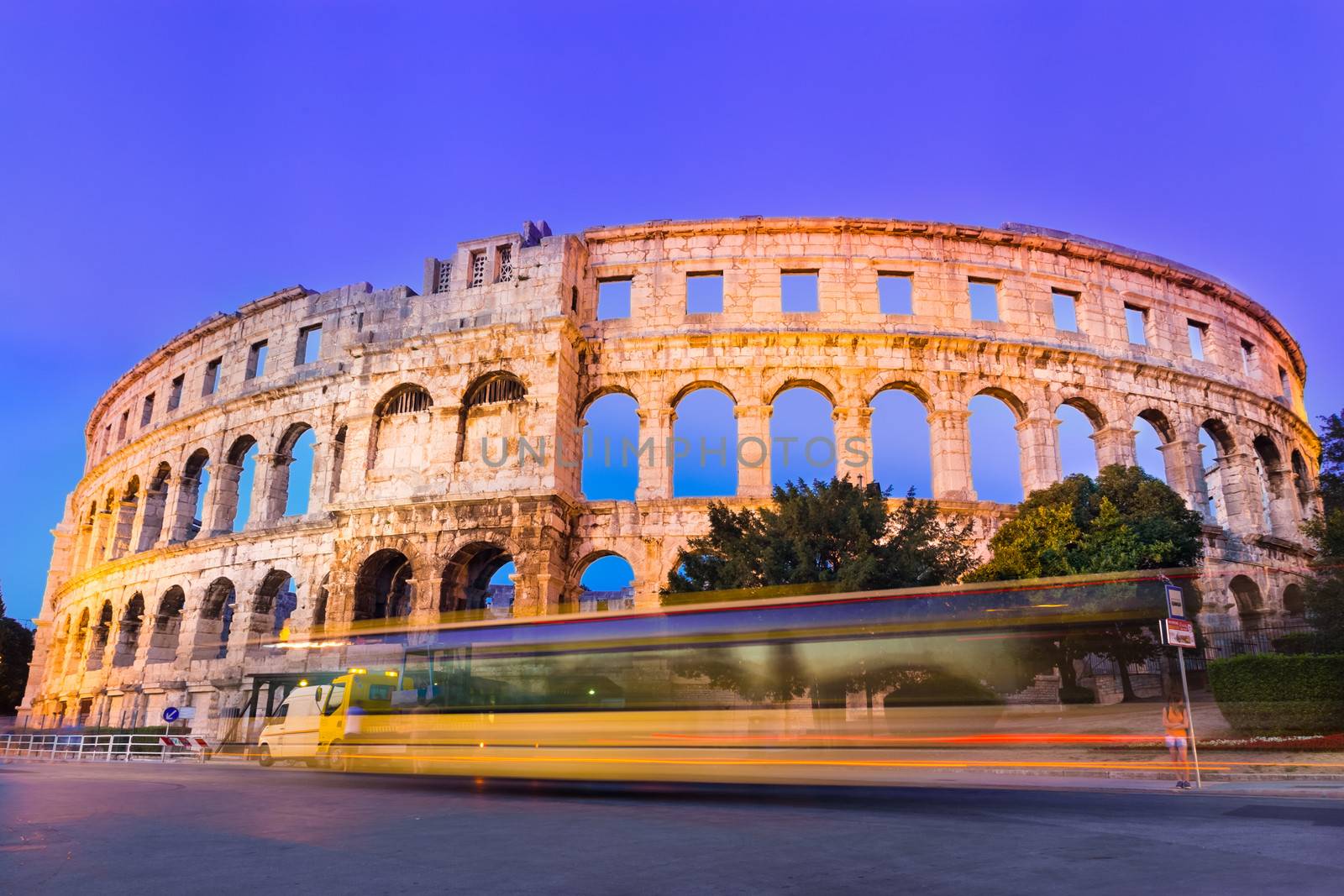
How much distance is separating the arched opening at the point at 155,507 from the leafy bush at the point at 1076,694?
96.4 feet

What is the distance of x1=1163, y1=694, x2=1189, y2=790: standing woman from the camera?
1005cm

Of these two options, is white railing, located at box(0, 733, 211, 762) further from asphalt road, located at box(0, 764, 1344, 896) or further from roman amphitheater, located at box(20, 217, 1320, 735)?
asphalt road, located at box(0, 764, 1344, 896)

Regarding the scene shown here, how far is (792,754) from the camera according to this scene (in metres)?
8.26

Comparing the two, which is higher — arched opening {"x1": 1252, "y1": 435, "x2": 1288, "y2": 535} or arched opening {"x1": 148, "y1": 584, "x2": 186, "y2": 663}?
arched opening {"x1": 1252, "y1": 435, "x2": 1288, "y2": 535}

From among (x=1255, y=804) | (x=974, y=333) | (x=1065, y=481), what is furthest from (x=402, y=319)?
(x=1255, y=804)

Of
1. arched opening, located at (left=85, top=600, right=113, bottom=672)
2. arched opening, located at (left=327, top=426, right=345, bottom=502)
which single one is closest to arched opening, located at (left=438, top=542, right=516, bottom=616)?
arched opening, located at (left=327, top=426, right=345, bottom=502)

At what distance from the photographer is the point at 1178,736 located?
10469 mm

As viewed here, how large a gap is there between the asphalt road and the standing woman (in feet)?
3.93

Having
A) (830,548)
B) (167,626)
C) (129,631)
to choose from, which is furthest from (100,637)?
(830,548)

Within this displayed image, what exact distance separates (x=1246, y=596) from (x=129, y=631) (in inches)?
1305

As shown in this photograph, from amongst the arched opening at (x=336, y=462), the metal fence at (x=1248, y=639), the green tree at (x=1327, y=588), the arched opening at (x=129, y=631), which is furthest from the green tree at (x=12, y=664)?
the green tree at (x=1327, y=588)

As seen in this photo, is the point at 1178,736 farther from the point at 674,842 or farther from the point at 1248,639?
the point at 1248,639

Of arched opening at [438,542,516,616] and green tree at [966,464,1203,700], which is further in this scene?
arched opening at [438,542,516,616]

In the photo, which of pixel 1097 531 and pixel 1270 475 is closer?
pixel 1097 531
